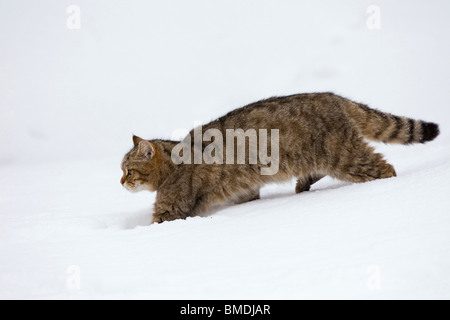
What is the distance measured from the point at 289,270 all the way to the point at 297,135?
222cm

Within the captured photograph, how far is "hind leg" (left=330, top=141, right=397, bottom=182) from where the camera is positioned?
15.6ft

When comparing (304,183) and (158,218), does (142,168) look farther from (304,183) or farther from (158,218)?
(304,183)

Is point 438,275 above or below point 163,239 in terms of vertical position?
below

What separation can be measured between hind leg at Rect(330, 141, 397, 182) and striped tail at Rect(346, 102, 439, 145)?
0.23m

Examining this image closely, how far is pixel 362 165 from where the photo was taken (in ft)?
Result: 15.7

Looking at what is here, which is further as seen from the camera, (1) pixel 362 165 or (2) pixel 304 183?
(2) pixel 304 183

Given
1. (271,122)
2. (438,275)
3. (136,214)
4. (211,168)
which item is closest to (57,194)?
(136,214)

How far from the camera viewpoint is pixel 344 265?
285cm

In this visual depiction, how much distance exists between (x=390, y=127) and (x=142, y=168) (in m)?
2.63

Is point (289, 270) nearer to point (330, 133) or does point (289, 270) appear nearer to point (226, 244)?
point (226, 244)

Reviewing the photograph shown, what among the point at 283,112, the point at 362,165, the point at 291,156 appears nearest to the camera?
the point at 362,165

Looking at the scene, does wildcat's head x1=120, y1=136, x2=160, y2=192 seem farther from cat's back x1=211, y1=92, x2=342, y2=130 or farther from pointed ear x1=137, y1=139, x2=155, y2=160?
cat's back x1=211, y1=92, x2=342, y2=130

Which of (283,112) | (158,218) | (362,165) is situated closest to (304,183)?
(362,165)

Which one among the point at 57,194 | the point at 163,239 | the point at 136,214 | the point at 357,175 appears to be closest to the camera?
the point at 163,239
